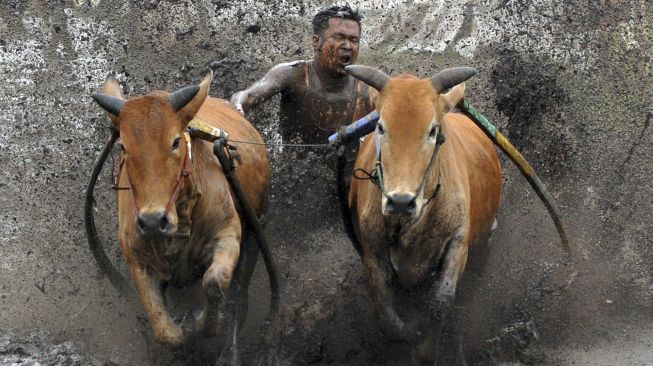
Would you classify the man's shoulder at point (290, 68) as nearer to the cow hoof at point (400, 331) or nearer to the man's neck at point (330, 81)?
the man's neck at point (330, 81)

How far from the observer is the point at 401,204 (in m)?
5.96

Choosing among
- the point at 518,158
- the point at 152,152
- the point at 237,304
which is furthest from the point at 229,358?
the point at 518,158

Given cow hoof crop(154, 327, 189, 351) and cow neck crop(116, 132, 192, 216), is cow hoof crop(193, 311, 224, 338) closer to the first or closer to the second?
cow hoof crop(154, 327, 189, 351)

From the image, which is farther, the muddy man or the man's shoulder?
the man's shoulder

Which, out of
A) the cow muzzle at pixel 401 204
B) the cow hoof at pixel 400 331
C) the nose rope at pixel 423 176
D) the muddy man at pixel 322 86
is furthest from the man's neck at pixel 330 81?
the cow muzzle at pixel 401 204

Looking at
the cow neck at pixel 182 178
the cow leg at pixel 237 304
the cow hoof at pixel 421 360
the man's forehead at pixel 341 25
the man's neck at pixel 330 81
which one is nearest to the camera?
the cow neck at pixel 182 178

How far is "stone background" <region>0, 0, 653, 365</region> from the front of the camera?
7.98 meters

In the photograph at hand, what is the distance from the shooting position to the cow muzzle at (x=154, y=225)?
231 inches

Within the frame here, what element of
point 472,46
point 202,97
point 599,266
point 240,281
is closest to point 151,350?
point 240,281

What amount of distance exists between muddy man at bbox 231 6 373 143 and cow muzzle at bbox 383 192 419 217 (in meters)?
2.30

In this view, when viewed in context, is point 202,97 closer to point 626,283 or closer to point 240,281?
point 240,281

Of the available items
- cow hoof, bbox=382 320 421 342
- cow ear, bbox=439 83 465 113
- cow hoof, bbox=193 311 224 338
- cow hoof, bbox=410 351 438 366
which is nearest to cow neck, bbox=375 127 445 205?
cow ear, bbox=439 83 465 113

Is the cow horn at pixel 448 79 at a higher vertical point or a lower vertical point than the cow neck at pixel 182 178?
higher

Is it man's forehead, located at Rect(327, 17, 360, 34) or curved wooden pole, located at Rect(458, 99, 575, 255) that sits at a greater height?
man's forehead, located at Rect(327, 17, 360, 34)
